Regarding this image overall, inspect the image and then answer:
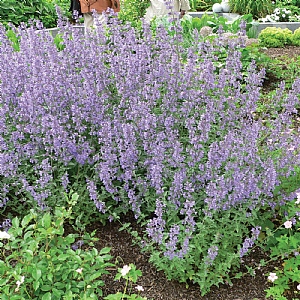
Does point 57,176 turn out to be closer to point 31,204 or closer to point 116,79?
point 31,204

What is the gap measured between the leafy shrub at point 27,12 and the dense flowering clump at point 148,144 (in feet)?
24.5

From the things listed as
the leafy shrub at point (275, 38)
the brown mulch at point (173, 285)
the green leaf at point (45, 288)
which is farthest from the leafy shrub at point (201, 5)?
the green leaf at point (45, 288)

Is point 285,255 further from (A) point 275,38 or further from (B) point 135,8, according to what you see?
(B) point 135,8

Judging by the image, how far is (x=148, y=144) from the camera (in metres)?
3.19

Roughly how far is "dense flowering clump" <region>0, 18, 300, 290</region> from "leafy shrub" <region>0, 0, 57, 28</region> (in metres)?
7.47

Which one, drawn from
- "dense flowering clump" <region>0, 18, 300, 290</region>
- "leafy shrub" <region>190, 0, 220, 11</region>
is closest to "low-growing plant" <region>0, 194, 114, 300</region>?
"dense flowering clump" <region>0, 18, 300, 290</region>

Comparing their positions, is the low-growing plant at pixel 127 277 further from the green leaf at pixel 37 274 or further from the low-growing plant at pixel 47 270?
the green leaf at pixel 37 274

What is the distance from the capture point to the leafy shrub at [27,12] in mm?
10648

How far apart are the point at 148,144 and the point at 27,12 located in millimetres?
9299

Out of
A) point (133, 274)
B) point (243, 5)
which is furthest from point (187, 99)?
point (243, 5)

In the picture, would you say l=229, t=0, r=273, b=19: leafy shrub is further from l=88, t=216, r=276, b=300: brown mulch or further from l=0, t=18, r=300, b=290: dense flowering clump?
l=88, t=216, r=276, b=300: brown mulch

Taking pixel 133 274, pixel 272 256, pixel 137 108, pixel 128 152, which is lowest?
pixel 272 256

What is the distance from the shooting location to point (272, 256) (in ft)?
10.6

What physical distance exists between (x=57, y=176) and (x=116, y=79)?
934 mm
